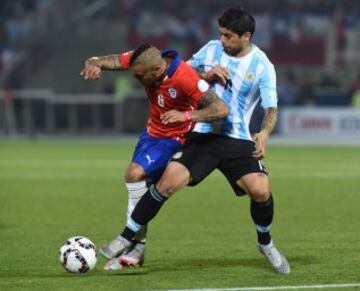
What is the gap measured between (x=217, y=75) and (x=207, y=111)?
0.36m

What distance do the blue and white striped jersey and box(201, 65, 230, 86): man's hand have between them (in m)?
0.12

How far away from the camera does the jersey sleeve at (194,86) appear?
26.2 ft

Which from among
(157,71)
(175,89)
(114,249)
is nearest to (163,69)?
(157,71)

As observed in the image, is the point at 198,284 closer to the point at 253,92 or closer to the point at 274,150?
the point at 253,92

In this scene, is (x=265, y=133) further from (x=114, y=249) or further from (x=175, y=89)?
(x=114, y=249)

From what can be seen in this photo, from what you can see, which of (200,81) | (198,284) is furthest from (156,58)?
(198,284)

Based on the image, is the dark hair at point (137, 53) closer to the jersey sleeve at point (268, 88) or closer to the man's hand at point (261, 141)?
the jersey sleeve at point (268, 88)

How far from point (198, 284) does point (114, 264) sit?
1.13 m

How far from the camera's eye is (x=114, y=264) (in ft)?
27.8

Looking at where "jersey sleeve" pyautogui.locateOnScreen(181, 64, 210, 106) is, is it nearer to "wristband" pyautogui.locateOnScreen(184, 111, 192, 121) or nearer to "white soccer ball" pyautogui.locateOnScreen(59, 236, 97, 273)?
"wristband" pyautogui.locateOnScreen(184, 111, 192, 121)

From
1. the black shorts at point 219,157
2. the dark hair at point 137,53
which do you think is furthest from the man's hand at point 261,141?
the dark hair at point 137,53

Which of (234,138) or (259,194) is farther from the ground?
(234,138)

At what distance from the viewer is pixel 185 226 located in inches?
474

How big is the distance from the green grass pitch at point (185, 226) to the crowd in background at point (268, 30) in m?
11.5
